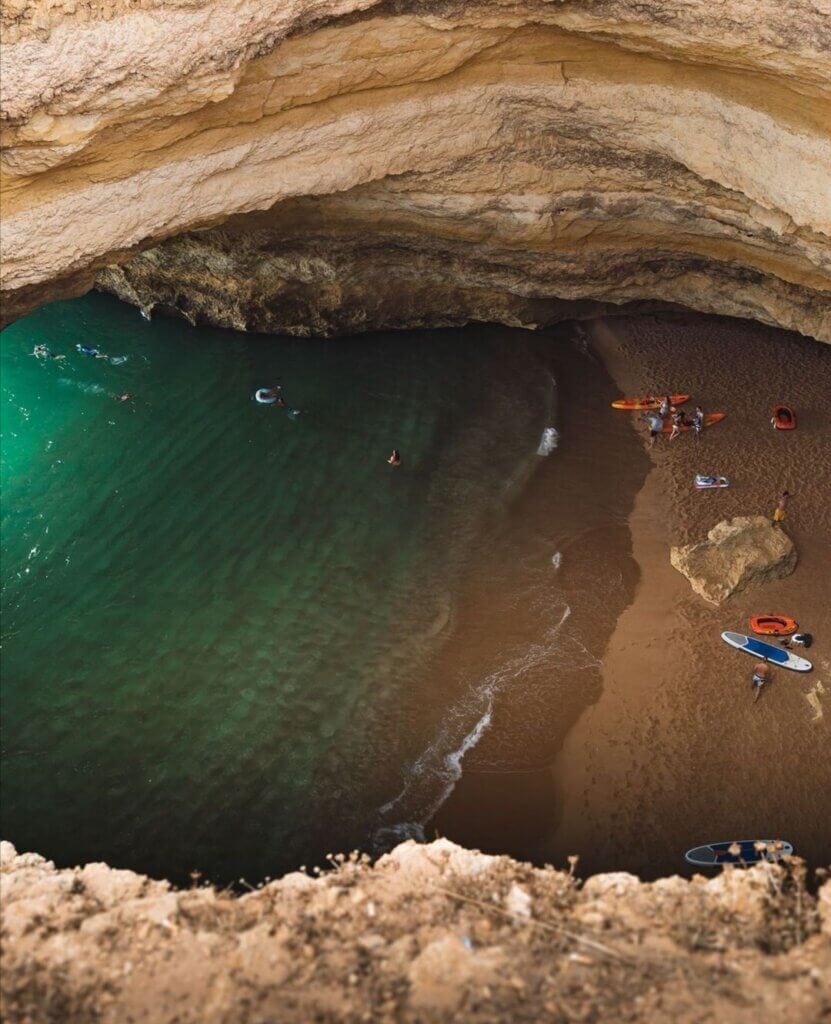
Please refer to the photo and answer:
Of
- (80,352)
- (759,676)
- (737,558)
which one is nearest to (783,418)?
(737,558)

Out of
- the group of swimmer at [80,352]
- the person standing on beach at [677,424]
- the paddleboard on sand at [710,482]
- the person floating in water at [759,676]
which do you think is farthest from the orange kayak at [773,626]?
the group of swimmer at [80,352]

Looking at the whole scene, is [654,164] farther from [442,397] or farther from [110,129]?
[110,129]

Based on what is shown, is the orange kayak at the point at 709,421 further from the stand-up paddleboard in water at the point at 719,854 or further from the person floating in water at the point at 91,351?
the person floating in water at the point at 91,351

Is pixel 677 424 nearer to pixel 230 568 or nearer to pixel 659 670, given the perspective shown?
pixel 659 670

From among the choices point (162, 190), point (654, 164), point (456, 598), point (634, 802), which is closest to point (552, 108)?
point (654, 164)

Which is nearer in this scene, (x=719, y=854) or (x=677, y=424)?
(x=719, y=854)

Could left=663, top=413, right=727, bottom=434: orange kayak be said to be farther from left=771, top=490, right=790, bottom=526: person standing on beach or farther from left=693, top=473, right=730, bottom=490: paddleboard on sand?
left=771, top=490, right=790, bottom=526: person standing on beach

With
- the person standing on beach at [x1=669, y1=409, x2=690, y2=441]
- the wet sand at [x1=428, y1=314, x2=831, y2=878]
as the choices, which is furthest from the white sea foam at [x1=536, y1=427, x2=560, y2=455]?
the person standing on beach at [x1=669, y1=409, x2=690, y2=441]
